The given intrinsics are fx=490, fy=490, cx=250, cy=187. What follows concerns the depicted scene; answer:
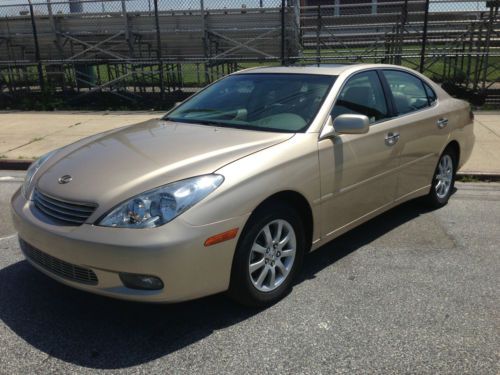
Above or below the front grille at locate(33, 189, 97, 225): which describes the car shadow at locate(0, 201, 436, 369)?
below

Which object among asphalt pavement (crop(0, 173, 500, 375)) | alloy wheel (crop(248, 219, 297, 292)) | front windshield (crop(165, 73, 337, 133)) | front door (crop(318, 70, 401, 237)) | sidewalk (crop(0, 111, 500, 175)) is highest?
front windshield (crop(165, 73, 337, 133))

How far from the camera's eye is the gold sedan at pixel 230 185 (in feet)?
8.91

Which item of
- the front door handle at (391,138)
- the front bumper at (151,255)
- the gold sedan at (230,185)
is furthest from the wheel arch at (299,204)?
the front door handle at (391,138)

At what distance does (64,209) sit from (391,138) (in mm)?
2649

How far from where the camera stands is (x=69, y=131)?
952 centimetres

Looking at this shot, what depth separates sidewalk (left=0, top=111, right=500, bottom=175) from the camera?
23.7 feet

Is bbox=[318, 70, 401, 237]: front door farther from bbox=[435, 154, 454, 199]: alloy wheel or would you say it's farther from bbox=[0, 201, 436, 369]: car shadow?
bbox=[435, 154, 454, 199]: alloy wheel

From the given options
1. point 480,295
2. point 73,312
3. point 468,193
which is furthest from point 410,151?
point 73,312

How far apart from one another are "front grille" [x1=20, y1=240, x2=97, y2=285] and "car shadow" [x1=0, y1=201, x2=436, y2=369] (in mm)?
342

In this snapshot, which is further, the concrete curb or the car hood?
the concrete curb

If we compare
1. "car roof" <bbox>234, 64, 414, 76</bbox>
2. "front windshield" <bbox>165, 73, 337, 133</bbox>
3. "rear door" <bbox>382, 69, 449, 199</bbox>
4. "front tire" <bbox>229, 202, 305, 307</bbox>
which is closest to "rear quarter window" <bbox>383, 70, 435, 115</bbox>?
"rear door" <bbox>382, 69, 449, 199</bbox>

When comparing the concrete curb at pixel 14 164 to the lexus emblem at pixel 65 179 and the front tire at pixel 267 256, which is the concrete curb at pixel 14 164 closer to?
the lexus emblem at pixel 65 179

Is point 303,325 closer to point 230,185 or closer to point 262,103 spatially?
point 230,185

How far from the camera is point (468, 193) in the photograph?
589 cm
